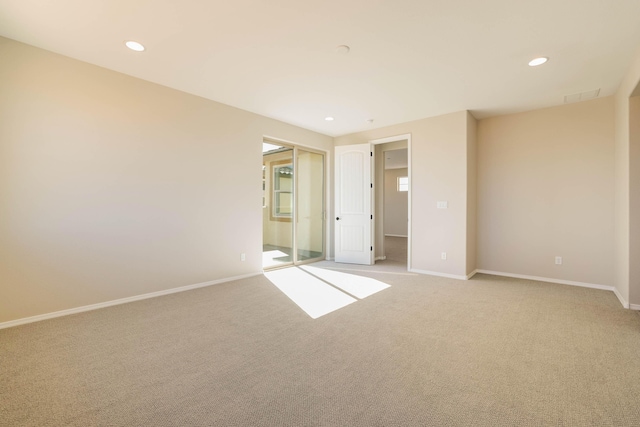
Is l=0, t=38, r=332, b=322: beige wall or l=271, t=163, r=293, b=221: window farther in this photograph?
l=271, t=163, r=293, b=221: window

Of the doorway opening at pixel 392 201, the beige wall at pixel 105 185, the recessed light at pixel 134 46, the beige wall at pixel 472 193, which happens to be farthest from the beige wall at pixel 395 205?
the recessed light at pixel 134 46

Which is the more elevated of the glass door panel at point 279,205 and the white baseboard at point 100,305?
the glass door panel at point 279,205

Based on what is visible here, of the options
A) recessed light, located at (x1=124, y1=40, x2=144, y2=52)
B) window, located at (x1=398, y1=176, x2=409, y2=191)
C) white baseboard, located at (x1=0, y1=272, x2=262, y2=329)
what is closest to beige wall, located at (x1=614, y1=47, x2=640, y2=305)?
recessed light, located at (x1=124, y1=40, x2=144, y2=52)

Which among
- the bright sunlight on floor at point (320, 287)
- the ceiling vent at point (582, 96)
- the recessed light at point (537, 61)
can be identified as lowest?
the bright sunlight on floor at point (320, 287)

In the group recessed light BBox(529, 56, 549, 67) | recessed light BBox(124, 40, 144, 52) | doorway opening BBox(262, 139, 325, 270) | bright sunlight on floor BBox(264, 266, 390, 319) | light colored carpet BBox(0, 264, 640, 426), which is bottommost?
light colored carpet BBox(0, 264, 640, 426)

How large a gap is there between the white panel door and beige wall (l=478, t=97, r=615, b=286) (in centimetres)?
202

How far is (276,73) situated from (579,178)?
461 cm

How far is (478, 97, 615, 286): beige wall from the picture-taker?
4043 mm

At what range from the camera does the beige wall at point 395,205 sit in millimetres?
10789

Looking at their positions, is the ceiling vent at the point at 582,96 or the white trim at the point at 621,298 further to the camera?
the ceiling vent at the point at 582,96

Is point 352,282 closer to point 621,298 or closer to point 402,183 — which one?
point 621,298

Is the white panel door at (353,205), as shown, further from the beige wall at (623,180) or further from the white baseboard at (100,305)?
the beige wall at (623,180)

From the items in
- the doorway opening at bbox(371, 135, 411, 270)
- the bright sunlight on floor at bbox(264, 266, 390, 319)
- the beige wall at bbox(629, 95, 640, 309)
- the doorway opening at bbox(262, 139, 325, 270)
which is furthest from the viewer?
the doorway opening at bbox(371, 135, 411, 270)

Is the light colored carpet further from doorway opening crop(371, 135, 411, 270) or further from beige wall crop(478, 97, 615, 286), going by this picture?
doorway opening crop(371, 135, 411, 270)
